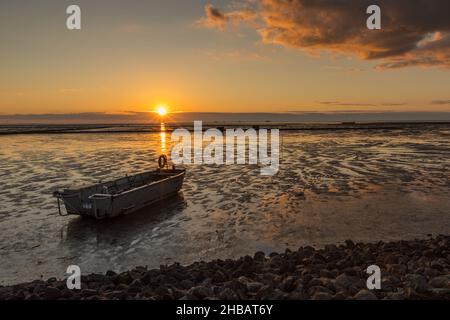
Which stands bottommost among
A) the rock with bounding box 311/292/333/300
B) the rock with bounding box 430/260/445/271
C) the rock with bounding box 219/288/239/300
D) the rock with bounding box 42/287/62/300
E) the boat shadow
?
the boat shadow

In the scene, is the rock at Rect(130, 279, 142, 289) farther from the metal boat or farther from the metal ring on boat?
the metal ring on boat

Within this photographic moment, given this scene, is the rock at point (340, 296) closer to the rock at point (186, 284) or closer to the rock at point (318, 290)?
the rock at point (318, 290)

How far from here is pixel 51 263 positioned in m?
10.6

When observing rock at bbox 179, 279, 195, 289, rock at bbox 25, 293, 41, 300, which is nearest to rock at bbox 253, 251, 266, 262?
rock at bbox 179, 279, 195, 289

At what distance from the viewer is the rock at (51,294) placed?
23.5 feet

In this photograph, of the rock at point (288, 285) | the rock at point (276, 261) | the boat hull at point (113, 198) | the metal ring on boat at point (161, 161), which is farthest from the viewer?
the metal ring on boat at point (161, 161)

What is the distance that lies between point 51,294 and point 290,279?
4.65m

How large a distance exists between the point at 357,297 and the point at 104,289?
4975mm

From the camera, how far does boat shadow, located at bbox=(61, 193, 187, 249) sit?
12.6 meters

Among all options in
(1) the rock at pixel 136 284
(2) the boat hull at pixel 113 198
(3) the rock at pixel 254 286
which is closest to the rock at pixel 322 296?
(3) the rock at pixel 254 286

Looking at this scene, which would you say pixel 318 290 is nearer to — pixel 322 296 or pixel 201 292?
pixel 322 296

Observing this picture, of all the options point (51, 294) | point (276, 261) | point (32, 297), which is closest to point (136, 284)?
point (51, 294)

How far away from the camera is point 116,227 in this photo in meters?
14.0
